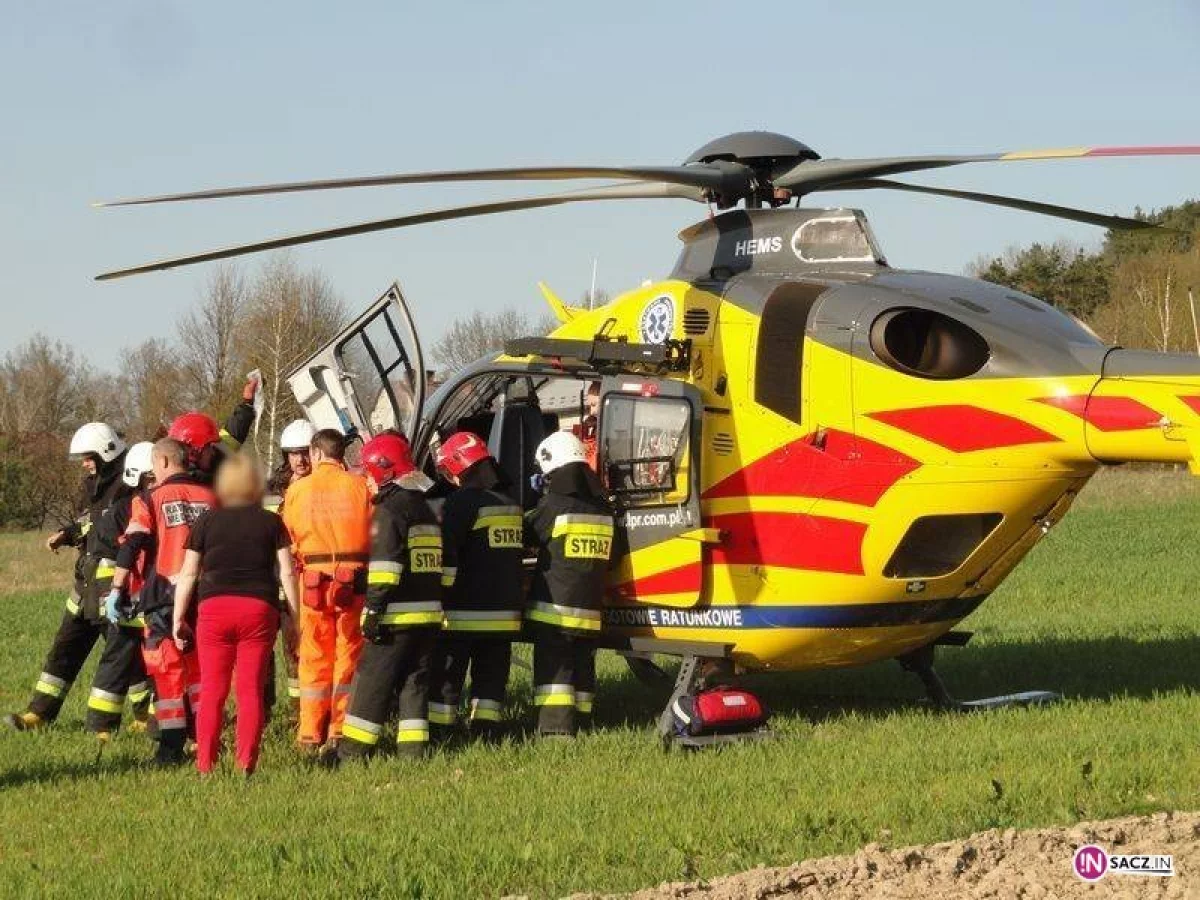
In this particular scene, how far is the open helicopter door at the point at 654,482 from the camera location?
1023 cm

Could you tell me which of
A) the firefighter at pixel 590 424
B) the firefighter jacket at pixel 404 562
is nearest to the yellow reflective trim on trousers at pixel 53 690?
the firefighter jacket at pixel 404 562

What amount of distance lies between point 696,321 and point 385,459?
7.35ft

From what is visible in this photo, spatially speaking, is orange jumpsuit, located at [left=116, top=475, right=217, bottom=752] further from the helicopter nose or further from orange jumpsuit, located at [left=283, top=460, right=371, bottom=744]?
the helicopter nose

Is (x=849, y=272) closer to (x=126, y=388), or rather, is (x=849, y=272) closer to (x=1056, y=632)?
(x=1056, y=632)

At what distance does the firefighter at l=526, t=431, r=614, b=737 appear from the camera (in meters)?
10.4

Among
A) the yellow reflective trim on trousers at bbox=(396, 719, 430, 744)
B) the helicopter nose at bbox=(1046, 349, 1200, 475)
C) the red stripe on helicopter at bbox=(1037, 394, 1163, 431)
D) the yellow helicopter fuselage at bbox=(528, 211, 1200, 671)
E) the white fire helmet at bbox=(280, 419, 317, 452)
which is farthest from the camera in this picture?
the white fire helmet at bbox=(280, 419, 317, 452)

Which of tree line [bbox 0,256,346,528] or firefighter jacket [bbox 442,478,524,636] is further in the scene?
tree line [bbox 0,256,346,528]

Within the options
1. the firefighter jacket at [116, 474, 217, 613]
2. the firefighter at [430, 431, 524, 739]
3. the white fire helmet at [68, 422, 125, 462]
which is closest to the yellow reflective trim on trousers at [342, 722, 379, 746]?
the firefighter at [430, 431, 524, 739]

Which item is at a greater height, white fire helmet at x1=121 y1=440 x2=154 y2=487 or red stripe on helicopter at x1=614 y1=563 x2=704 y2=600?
white fire helmet at x1=121 y1=440 x2=154 y2=487

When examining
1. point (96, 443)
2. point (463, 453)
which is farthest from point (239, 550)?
point (96, 443)

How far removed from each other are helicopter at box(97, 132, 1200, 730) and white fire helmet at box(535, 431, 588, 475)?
0.79 ft

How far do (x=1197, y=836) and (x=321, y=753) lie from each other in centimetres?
A: 552

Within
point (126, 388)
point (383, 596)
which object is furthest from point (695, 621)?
point (126, 388)
